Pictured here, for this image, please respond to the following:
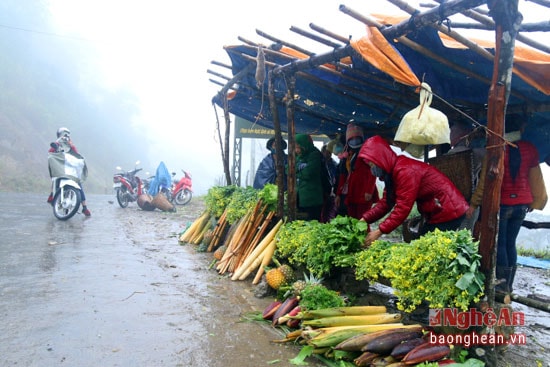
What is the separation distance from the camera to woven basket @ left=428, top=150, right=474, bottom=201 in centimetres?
428

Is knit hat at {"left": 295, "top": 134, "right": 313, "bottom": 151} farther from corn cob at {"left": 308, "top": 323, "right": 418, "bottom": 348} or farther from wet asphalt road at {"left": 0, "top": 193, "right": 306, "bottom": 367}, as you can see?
corn cob at {"left": 308, "top": 323, "right": 418, "bottom": 348}

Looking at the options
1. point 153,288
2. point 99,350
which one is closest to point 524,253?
point 153,288

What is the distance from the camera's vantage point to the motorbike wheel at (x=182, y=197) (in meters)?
16.2

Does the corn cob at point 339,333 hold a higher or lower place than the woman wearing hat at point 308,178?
lower

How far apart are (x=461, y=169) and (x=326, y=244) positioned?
1728 millimetres

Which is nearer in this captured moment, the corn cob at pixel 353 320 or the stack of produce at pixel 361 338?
the stack of produce at pixel 361 338

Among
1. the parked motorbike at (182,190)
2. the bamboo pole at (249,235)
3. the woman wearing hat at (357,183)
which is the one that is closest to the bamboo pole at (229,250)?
the bamboo pole at (249,235)

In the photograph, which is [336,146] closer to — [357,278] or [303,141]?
[303,141]

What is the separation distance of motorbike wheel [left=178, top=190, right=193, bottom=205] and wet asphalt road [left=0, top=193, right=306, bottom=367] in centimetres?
934

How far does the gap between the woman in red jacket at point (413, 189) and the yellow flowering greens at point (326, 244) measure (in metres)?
0.22

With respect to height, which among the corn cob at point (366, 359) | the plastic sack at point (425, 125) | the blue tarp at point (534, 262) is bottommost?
the blue tarp at point (534, 262)

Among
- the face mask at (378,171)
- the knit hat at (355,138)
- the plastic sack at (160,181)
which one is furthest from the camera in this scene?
the plastic sack at (160,181)

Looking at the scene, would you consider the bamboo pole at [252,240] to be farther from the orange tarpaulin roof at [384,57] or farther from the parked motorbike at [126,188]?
the parked motorbike at [126,188]

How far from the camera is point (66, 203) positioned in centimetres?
932
